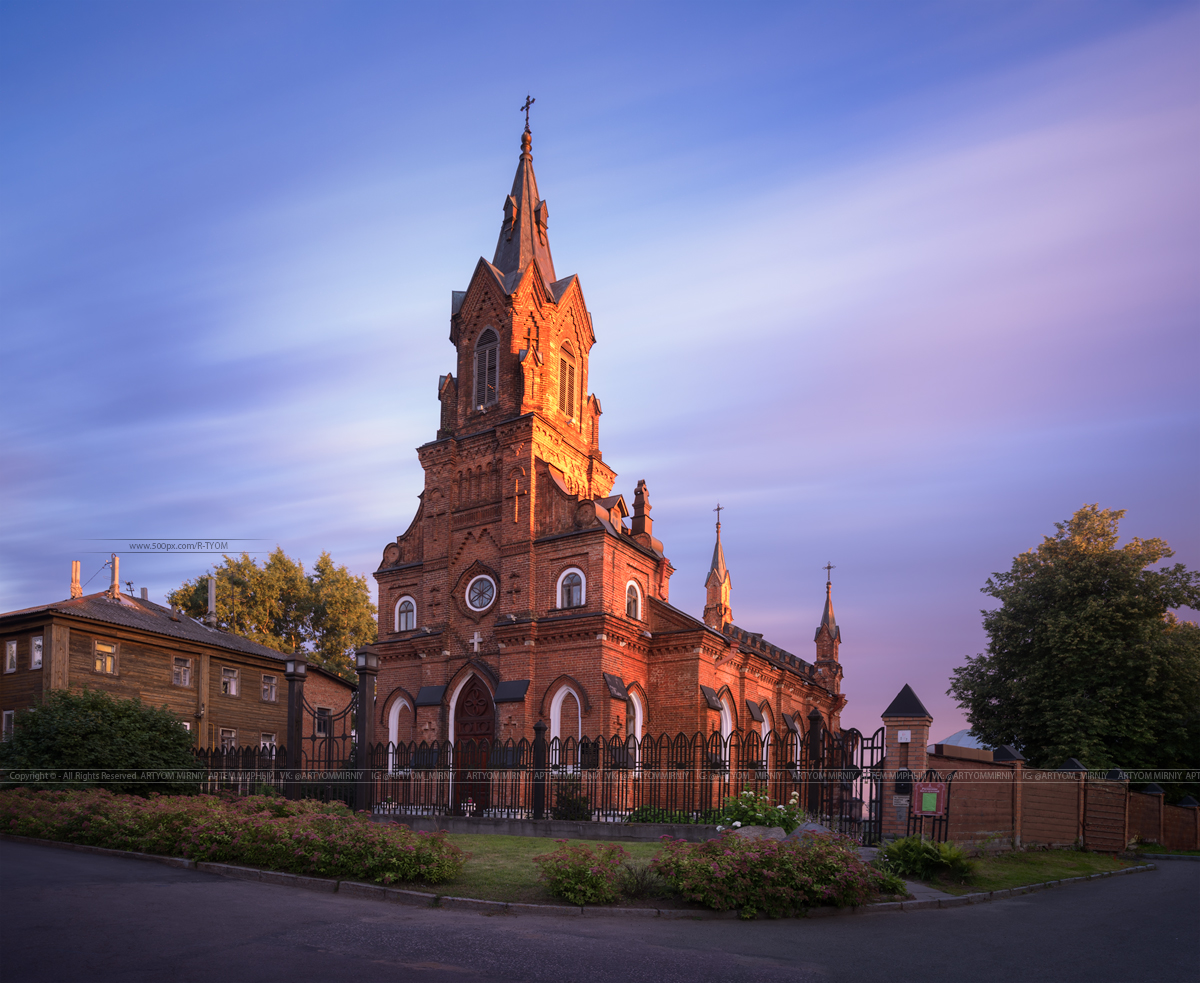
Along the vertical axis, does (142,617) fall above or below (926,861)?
above

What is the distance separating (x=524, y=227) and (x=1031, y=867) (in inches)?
1159

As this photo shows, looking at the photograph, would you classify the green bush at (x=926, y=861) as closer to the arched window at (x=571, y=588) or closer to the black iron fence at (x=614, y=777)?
the black iron fence at (x=614, y=777)

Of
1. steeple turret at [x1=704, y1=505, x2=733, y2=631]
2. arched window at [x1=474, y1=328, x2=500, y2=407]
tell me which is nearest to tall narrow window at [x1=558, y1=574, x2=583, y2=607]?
arched window at [x1=474, y1=328, x2=500, y2=407]

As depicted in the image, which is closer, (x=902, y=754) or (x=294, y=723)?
(x=902, y=754)

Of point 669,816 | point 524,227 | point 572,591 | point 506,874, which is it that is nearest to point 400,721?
point 572,591

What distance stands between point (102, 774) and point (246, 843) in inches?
499

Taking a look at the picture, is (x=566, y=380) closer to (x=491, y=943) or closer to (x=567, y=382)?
(x=567, y=382)

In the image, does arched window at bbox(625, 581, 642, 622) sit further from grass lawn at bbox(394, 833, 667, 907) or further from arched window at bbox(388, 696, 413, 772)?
grass lawn at bbox(394, 833, 667, 907)

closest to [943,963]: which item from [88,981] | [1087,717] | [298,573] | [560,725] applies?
[88,981]

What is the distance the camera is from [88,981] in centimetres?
718

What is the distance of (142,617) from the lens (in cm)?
3353

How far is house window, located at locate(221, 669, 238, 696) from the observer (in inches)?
1405

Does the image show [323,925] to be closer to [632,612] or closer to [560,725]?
[560,725]

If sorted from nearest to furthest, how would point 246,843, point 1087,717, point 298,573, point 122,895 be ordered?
point 122,895
point 246,843
point 1087,717
point 298,573
